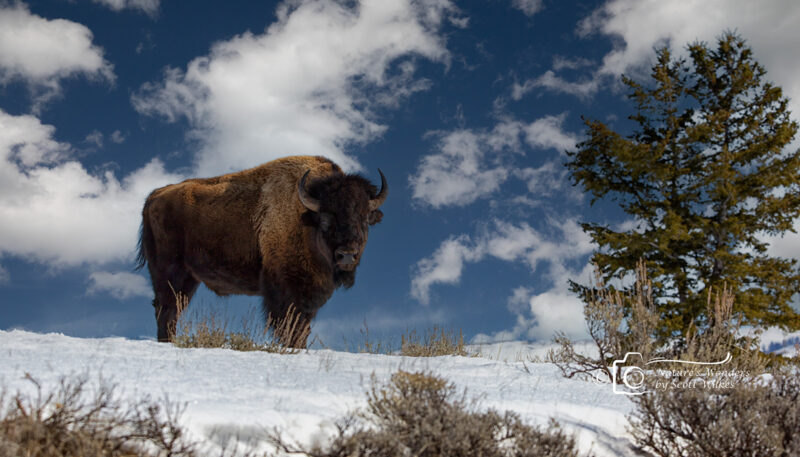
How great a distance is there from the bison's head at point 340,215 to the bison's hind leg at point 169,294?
2.83 metres

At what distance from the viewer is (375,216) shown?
9.45 m

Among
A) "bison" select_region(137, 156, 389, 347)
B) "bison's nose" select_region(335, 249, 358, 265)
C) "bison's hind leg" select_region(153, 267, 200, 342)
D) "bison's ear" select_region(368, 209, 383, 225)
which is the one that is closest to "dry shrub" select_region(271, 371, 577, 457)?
"bison's nose" select_region(335, 249, 358, 265)

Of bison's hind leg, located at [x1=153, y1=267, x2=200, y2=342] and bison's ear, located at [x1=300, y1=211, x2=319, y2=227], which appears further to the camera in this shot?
bison's hind leg, located at [x1=153, y1=267, x2=200, y2=342]

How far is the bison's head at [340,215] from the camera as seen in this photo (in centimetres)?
833

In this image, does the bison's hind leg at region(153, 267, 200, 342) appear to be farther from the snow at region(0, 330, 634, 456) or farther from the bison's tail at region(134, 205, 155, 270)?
the snow at region(0, 330, 634, 456)

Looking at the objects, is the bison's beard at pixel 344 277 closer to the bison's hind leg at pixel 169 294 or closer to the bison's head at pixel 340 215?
the bison's head at pixel 340 215

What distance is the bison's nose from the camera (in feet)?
27.1

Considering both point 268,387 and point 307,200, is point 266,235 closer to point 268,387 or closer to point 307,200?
point 307,200

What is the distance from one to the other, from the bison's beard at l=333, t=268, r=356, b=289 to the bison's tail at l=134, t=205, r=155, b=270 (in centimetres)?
395

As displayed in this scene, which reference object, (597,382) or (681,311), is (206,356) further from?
(681,311)

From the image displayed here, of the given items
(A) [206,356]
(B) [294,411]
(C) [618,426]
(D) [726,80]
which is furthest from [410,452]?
(D) [726,80]

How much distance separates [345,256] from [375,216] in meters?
1.35

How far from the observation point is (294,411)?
3361 mm
